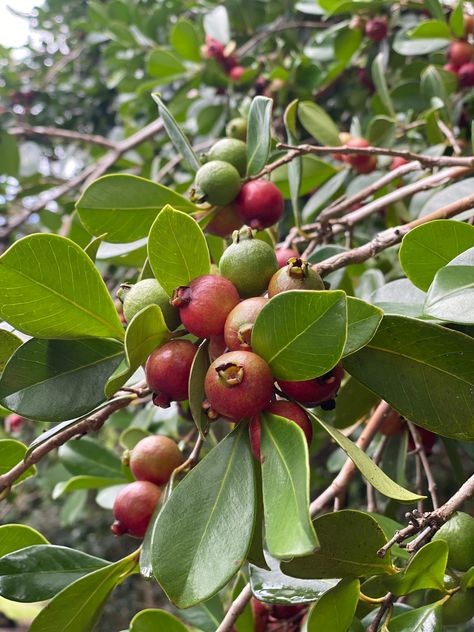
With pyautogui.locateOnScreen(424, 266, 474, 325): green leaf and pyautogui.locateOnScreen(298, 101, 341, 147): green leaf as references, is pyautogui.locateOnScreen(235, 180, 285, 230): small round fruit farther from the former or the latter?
pyautogui.locateOnScreen(298, 101, 341, 147): green leaf

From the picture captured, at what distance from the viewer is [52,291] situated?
0.76 m

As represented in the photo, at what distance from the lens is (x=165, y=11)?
8.91 ft

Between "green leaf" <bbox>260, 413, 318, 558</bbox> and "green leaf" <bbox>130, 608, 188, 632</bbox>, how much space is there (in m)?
0.42

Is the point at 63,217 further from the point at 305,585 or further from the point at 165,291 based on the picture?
the point at 305,585

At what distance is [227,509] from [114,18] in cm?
266

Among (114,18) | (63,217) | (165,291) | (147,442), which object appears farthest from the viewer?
(114,18)

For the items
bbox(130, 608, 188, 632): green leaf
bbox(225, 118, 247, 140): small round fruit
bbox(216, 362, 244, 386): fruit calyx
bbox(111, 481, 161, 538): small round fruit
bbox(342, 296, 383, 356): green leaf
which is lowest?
bbox(130, 608, 188, 632): green leaf

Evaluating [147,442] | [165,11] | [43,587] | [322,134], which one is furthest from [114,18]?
[43,587]

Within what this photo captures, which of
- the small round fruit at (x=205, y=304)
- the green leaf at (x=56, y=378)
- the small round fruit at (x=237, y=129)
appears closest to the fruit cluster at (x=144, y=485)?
the green leaf at (x=56, y=378)

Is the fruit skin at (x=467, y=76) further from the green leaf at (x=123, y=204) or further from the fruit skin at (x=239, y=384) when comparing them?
the fruit skin at (x=239, y=384)

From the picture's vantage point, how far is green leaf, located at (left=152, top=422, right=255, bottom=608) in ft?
2.16

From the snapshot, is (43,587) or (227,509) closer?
(227,509)

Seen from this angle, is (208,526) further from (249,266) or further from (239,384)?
(249,266)

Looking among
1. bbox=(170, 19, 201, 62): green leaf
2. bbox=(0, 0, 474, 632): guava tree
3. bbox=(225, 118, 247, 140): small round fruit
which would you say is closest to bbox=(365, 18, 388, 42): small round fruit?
bbox=(170, 19, 201, 62): green leaf
